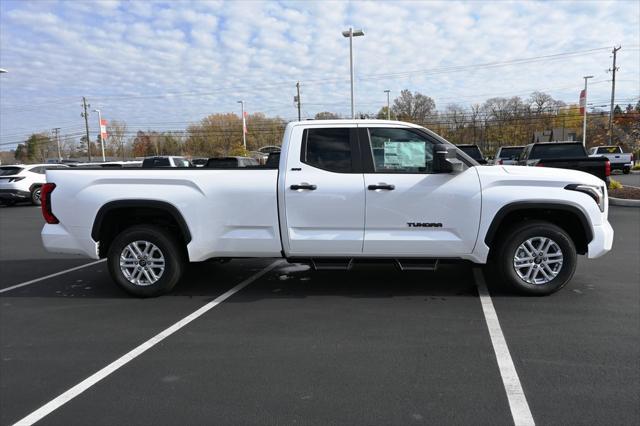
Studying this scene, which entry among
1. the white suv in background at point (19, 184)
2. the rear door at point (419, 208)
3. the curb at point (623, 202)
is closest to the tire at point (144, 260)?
the rear door at point (419, 208)

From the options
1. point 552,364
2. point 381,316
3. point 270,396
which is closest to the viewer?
point 270,396

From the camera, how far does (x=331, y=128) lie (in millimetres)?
5250

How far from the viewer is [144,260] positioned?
534 cm

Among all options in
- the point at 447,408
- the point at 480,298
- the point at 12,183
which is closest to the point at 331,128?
the point at 480,298

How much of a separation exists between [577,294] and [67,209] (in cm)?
599

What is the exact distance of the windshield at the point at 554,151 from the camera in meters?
13.4

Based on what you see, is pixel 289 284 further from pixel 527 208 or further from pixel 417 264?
pixel 527 208

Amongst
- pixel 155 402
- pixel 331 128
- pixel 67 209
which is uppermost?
pixel 331 128

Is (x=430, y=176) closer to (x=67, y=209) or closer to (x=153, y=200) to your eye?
(x=153, y=200)

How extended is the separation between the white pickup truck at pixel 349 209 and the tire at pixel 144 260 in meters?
0.01

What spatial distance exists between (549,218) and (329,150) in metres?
2.67

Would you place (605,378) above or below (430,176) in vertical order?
below

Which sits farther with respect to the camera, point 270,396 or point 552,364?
point 552,364

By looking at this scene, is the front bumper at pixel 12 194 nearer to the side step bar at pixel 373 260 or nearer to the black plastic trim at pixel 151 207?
the black plastic trim at pixel 151 207
